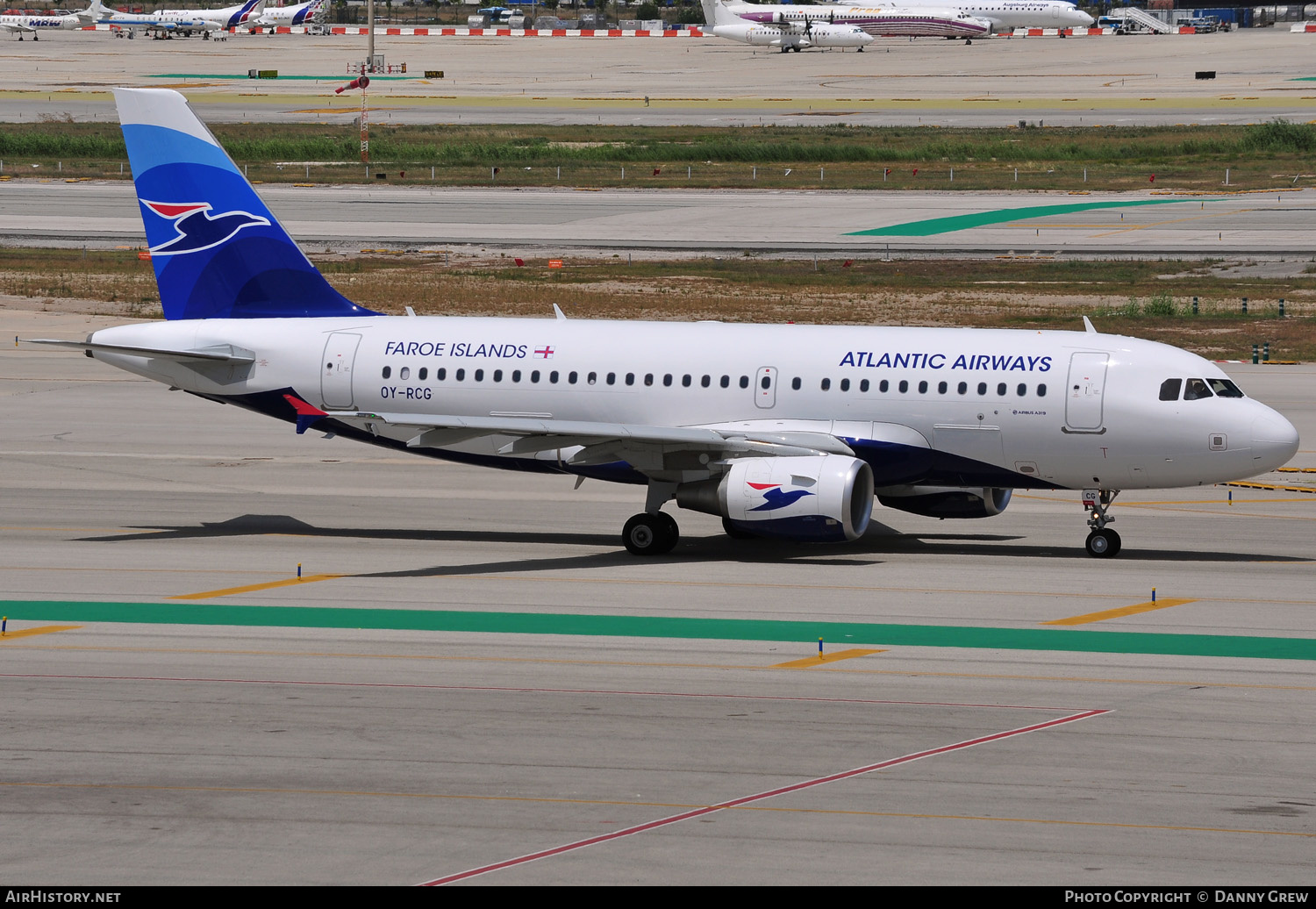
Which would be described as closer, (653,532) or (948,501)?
A: (653,532)

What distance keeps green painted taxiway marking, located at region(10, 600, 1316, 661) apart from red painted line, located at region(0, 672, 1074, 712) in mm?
3004

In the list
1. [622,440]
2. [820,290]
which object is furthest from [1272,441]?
[820,290]

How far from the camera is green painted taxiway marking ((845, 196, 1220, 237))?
85.1 m

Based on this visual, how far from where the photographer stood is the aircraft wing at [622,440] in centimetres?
3061

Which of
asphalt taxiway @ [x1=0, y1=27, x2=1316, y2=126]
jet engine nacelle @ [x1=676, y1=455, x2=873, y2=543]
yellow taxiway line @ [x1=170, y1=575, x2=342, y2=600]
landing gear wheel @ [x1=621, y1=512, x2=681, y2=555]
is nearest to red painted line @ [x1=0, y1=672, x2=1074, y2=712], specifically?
yellow taxiway line @ [x1=170, y1=575, x2=342, y2=600]

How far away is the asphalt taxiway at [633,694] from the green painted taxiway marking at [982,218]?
48.3m

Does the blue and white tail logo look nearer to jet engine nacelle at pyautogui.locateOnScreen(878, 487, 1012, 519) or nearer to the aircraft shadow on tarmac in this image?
the aircraft shadow on tarmac

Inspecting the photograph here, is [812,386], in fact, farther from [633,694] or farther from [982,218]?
[982,218]

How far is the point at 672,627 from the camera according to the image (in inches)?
1041

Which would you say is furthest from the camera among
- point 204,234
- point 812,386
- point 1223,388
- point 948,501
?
point 204,234

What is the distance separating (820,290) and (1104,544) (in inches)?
1445

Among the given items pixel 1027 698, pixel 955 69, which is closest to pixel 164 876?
pixel 1027 698

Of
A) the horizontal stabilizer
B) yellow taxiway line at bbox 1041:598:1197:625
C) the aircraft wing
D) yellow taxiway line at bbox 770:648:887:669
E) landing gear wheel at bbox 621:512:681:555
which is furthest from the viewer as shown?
the horizontal stabilizer
